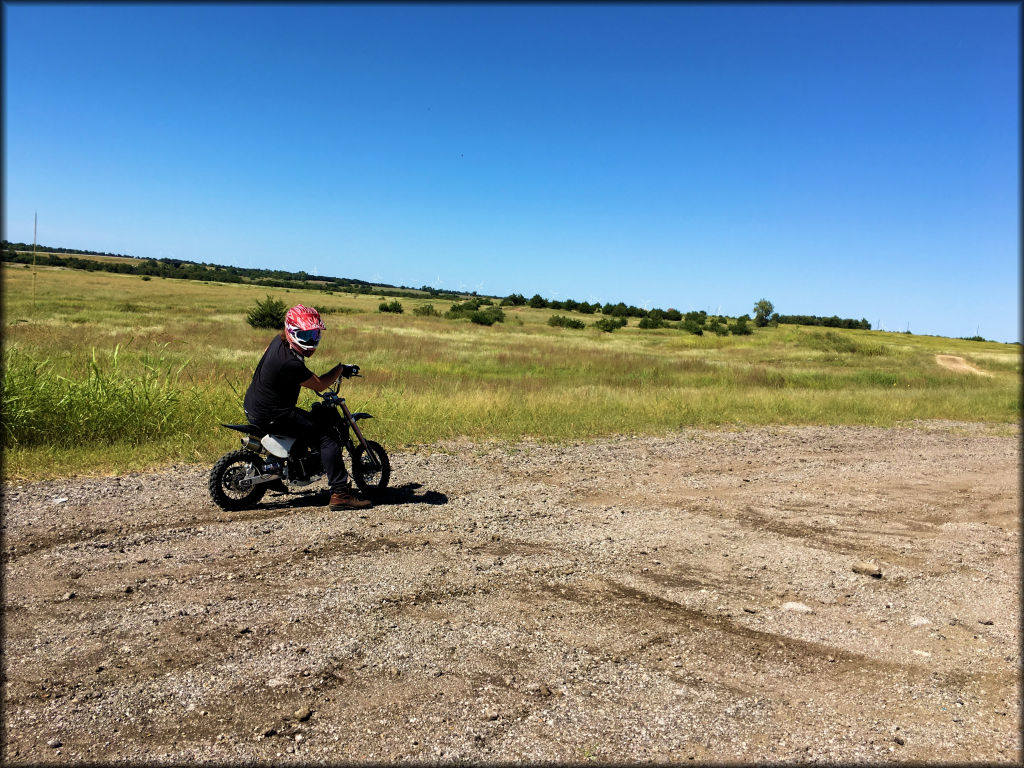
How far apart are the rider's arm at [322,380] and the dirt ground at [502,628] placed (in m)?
1.21

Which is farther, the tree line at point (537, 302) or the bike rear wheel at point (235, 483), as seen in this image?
the tree line at point (537, 302)

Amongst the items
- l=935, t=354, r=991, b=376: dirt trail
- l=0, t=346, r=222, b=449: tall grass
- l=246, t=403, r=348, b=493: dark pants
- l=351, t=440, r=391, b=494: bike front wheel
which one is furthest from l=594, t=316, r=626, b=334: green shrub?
l=246, t=403, r=348, b=493: dark pants

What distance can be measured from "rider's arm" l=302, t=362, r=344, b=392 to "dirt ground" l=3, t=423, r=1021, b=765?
3.98 feet

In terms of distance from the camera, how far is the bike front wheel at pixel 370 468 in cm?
665

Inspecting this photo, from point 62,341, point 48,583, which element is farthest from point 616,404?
point 62,341

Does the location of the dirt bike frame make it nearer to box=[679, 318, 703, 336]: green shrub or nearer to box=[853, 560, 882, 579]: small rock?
box=[853, 560, 882, 579]: small rock

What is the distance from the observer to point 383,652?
3604 millimetres

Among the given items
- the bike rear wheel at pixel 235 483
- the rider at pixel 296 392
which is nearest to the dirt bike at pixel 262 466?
the bike rear wheel at pixel 235 483

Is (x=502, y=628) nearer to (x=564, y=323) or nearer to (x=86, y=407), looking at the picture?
(x=86, y=407)

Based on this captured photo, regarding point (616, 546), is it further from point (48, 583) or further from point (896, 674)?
point (48, 583)

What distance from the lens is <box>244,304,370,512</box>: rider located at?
5816mm

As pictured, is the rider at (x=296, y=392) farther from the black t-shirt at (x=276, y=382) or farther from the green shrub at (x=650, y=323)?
the green shrub at (x=650, y=323)

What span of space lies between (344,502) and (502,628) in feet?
8.91

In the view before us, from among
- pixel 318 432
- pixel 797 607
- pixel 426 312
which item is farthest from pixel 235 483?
pixel 426 312
